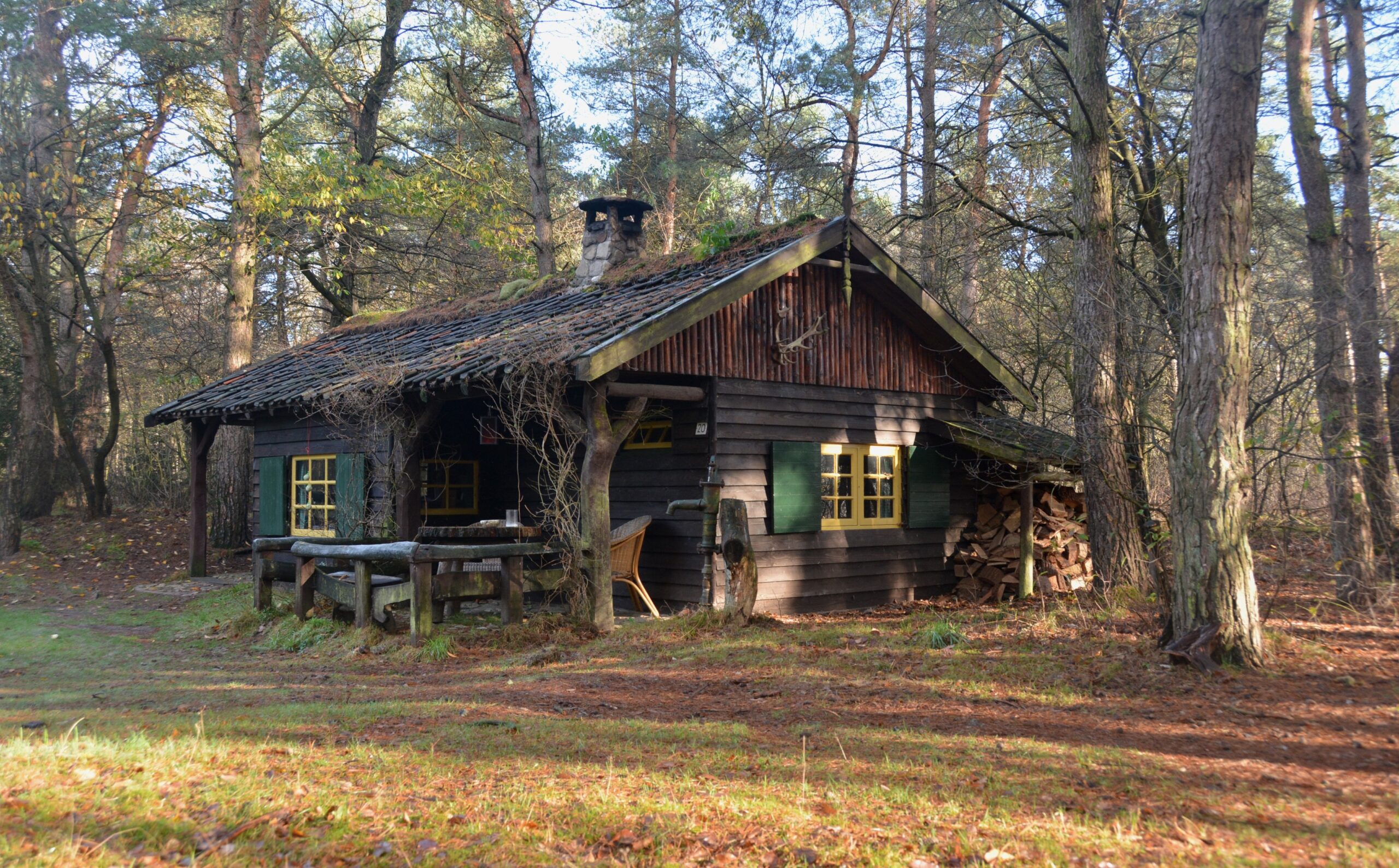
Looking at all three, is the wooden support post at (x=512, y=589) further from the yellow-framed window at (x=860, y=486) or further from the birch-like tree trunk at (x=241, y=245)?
the birch-like tree trunk at (x=241, y=245)

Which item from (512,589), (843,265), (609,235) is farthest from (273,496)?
(843,265)

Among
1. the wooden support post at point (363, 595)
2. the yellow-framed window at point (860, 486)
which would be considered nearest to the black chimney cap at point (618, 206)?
the yellow-framed window at point (860, 486)

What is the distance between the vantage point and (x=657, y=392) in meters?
10.6

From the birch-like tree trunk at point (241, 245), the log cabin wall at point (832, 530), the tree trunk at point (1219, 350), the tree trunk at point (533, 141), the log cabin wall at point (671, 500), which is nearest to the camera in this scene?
the tree trunk at point (1219, 350)

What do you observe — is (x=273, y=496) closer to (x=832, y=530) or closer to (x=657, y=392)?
(x=657, y=392)

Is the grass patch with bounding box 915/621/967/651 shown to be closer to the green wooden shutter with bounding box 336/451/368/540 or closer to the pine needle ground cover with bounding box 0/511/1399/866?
the pine needle ground cover with bounding box 0/511/1399/866

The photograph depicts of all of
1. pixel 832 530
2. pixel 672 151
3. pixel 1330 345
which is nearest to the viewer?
pixel 1330 345

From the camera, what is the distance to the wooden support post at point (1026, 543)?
1312cm

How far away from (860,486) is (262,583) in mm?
7532

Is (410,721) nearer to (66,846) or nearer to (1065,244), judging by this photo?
(66,846)

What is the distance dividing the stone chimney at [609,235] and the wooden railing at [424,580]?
Answer: 207 inches

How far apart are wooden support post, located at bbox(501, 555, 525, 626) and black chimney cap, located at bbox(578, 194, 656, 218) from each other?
19.5 ft

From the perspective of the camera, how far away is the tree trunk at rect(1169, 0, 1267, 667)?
23.1ft

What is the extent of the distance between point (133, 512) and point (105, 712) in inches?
676
